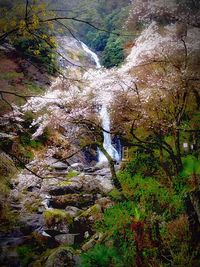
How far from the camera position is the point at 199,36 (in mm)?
10477

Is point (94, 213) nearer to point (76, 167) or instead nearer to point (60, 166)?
point (60, 166)

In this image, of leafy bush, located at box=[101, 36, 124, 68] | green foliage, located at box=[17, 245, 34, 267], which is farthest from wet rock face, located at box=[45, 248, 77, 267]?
leafy bush, located at box=[101, 36, 124, 68]

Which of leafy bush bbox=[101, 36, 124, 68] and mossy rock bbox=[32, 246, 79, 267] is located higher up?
leafy bush bbox=[101, 36, 124, 68]

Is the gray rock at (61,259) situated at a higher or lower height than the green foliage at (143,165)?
lower

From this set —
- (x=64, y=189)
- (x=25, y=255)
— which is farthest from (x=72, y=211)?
(x=25, y=255)

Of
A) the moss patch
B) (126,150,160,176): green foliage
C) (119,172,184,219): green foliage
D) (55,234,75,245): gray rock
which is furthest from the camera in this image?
(126,150,160,176): green foliage

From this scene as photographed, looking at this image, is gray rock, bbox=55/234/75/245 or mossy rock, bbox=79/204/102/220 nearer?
gray rock, bbox=55/234/75/245

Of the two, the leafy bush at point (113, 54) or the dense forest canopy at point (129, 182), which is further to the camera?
the leafy bush at point (113, 54)

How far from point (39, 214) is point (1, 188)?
74.8 inches

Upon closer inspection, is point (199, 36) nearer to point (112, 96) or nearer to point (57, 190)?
point (112, 96)

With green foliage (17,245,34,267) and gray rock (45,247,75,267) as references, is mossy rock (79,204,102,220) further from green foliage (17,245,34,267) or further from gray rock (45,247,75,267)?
gray rock (45,247,75,267)

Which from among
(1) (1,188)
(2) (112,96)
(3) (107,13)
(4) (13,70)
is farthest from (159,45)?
(3) (107,13)

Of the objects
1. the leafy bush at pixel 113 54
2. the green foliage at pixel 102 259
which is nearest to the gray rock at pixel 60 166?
the green foliage at pixel 102 259

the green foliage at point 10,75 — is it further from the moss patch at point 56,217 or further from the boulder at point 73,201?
the moss patch at point 56,217
